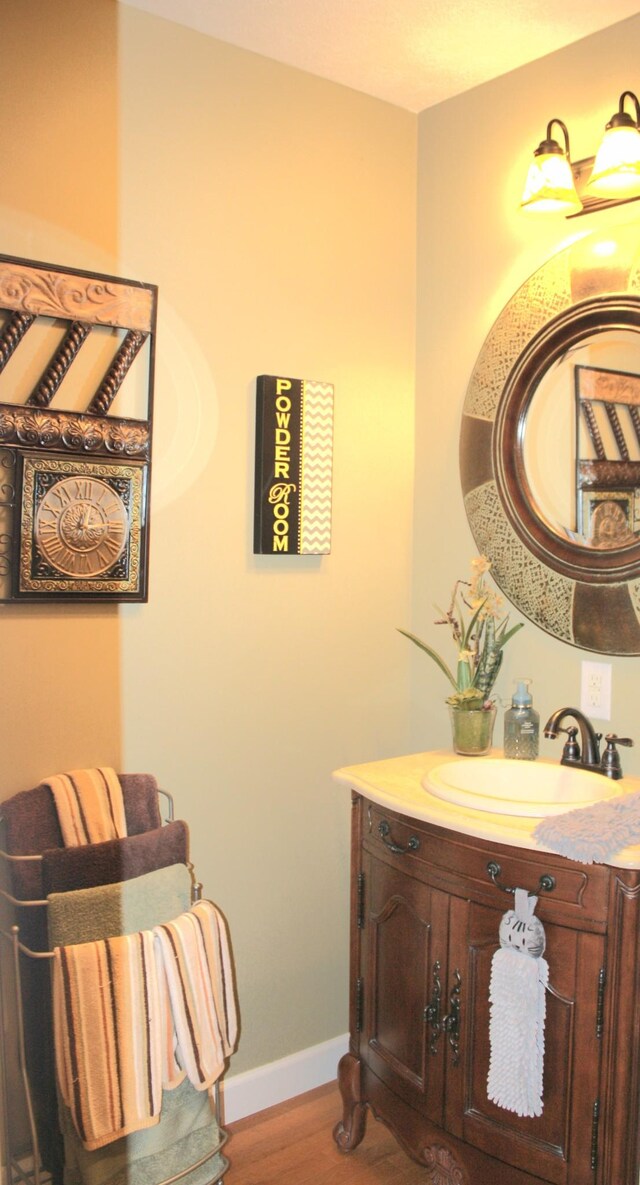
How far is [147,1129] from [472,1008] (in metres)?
0.62

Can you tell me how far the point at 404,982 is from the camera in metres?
1.93

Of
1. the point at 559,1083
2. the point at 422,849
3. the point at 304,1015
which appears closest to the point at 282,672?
the point at 422,849

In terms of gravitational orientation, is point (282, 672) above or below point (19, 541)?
below

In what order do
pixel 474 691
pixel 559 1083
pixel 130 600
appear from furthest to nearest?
1. pixel 474 691
2. pixel 130 600
3. pixel 559 1083

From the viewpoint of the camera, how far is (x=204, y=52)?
2.10m

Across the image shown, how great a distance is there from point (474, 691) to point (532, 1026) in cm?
76

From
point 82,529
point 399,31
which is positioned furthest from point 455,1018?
point 399,31

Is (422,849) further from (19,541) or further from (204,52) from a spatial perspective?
(204,52)

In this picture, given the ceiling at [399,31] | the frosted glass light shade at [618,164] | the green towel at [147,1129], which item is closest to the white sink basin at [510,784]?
the green towel at [147,1129]

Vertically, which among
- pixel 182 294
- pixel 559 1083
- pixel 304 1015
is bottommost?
pixel 304 1015

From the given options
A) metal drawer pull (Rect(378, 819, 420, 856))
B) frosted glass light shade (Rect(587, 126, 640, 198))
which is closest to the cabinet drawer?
metal drawer pull (Rect(378, 819, 420, 856))

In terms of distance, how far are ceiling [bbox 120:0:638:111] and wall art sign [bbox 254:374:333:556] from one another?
0.74m

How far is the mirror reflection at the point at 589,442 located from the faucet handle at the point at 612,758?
40cm

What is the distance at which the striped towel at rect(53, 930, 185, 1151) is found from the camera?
1.63 metres
